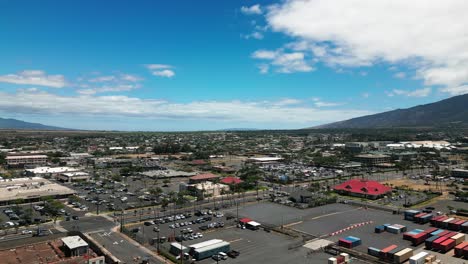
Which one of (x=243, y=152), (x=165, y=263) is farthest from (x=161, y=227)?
(x=243, y=152)

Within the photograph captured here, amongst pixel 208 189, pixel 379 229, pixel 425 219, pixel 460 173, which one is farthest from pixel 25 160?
pixel 460 173

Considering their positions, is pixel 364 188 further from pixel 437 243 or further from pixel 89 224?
pixel 89 224

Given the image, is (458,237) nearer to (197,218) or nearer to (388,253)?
(388,253)

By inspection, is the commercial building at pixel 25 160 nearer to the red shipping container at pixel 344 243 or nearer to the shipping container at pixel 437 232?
Answer: the red shipping container at pixel 344 243

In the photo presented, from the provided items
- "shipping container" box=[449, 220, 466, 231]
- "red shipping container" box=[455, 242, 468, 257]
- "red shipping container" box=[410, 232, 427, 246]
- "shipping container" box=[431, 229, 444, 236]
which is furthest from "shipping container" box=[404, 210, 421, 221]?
"red shipping container" box=[455, 242, 468, 257]

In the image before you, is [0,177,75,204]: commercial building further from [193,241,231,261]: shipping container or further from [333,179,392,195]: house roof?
[333,179,392,195]: house roof

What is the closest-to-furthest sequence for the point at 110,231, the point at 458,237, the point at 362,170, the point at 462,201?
the point at 458,237 < the point at 110,231 < the point at 462,201 < the point at 362,170

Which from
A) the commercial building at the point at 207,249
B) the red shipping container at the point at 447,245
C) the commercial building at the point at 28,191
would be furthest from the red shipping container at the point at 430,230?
the commercial building at the point at 28,191
